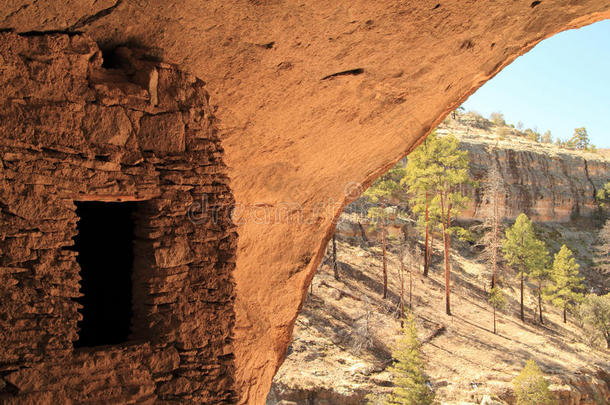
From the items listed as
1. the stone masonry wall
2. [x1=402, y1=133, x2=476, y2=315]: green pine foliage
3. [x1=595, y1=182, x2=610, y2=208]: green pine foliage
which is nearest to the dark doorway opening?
the stone masonry wall

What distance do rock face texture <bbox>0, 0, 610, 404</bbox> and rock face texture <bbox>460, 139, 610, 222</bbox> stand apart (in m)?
31.1

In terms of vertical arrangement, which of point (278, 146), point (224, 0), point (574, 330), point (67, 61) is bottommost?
point (574, 330)

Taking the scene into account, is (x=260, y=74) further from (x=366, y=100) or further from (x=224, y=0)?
(x=366, y=100)

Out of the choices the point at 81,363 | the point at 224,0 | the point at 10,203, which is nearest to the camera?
the point at 10,203

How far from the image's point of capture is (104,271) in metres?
4.76

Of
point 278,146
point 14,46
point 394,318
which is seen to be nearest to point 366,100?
point 278,146

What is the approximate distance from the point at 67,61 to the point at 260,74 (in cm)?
153

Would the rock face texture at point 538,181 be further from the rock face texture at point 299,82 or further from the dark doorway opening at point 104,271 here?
the dark doorway opening at point 104,271

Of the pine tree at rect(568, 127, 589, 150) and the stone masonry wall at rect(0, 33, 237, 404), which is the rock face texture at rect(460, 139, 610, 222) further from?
the stone masonry wall at rect(0, 33, 237, 404)

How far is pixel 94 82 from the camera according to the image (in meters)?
3.46

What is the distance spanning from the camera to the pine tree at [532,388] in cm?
1591

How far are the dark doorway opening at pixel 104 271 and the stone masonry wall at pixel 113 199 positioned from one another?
30.5 inches

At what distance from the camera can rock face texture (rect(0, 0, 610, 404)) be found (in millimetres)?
3797

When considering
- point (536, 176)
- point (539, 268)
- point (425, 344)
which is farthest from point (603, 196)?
point (425, 344)
